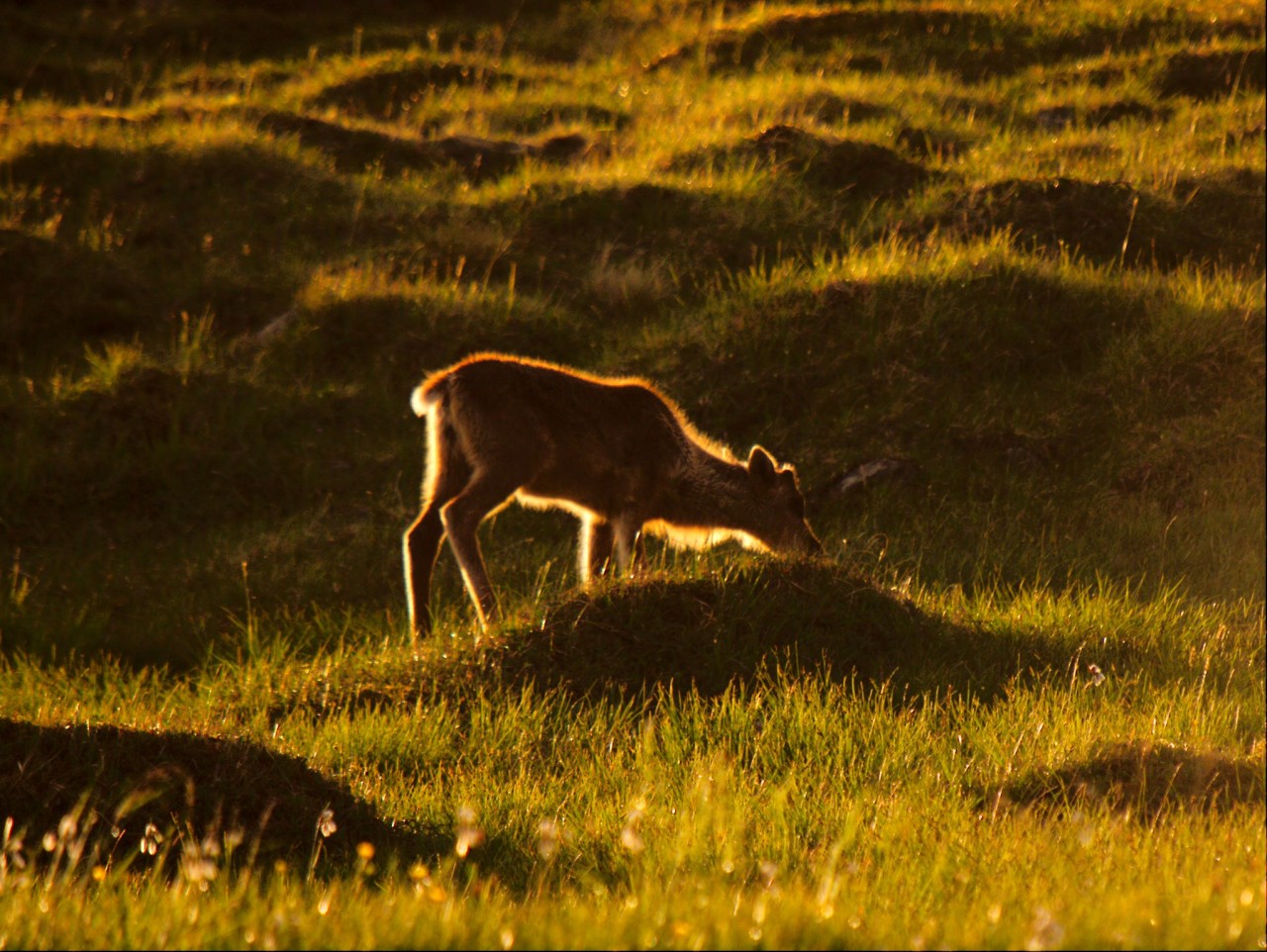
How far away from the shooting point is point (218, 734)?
5.99m

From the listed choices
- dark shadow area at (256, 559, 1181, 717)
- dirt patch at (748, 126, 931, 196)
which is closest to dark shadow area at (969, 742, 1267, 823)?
dark shadow area at (256, 559, 1181, 717)

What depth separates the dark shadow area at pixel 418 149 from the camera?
1641 cm

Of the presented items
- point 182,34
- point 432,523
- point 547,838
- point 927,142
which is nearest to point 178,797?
point 547,838

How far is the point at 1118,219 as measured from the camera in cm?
1344

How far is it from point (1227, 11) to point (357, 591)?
15.0 m

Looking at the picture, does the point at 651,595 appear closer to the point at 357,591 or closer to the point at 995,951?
the point at 357,591

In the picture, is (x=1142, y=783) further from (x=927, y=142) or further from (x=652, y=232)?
(x=927, y=142)

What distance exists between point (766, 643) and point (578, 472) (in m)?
1.95

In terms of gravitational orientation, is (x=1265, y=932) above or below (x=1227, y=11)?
below

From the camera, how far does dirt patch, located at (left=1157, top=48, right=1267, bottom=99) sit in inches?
673

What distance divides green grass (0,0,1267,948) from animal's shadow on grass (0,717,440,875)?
0.02 metres

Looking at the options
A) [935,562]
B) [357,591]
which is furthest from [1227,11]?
A: [357,591]

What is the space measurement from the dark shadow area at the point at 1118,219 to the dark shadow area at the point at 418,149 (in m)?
4.98

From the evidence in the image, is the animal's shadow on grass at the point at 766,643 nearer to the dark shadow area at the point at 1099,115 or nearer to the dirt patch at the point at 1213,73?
the dark shadow area at the point at 1099,115
